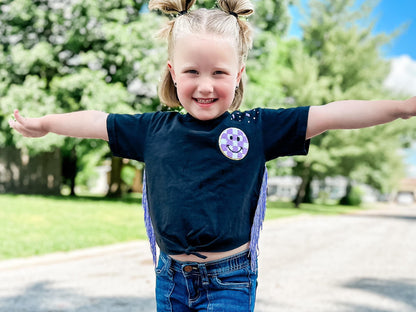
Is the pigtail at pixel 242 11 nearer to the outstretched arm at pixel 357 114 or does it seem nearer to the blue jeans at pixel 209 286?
the outstretched arm at pixel 357 114

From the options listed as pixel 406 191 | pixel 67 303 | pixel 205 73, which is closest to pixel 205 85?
pixel 205 73

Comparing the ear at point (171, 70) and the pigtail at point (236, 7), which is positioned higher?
the pigtail at point (236, 7)

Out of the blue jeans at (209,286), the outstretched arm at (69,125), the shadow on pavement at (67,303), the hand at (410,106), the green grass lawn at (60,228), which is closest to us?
the hand at (410,106)

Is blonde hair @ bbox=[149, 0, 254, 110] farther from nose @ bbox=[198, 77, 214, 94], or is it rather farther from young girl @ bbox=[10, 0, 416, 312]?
nose @ bbox=[198, 77, 214, 94]

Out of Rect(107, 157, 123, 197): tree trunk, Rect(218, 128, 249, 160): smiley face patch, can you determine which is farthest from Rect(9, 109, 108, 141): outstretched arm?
Rect(107, 157, 123, 197): tree trunk

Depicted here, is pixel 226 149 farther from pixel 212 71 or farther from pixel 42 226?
pixel 42 226

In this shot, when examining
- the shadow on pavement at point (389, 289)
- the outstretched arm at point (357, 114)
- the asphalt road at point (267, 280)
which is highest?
the outstretched arm at point (357, 114)

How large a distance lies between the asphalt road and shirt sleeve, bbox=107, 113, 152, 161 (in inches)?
121

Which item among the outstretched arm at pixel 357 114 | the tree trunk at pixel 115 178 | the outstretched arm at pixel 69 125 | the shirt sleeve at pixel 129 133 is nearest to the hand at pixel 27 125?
the outstretched arm at pixel 69 125

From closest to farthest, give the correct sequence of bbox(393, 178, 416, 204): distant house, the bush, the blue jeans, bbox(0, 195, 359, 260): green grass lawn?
the blue jeans < bbox(0, 195, 359, 260): green grass lawn < the bush < bbox(393, 178, 416, 204): distant house

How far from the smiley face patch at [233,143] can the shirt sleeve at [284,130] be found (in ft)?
0.35

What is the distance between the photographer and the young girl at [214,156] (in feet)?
6.48

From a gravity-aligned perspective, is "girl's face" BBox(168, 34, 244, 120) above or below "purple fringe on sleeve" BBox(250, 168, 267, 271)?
above

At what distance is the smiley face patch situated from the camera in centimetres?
202
